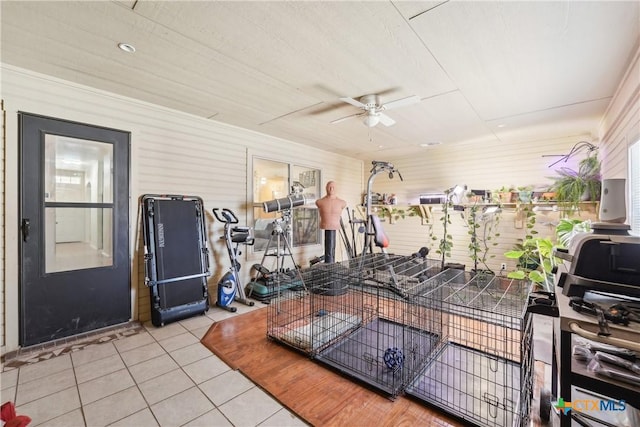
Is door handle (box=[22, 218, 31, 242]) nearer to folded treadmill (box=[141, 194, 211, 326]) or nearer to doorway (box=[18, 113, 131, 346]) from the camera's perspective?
doorway (box=[18, 113, 131, 346])

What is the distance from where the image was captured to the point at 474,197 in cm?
491

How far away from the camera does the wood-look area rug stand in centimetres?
181

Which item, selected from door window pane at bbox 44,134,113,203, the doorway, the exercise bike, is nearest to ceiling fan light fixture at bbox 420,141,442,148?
the exercise bike

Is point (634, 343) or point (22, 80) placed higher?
point (22, 80)

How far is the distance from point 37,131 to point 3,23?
1.04m

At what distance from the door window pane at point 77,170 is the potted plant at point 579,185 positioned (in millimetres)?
5694

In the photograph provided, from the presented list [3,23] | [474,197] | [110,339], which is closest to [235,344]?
[110,339]

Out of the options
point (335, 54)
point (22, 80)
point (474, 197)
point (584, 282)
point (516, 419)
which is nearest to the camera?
point (584, 282)

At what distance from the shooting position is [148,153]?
337cm

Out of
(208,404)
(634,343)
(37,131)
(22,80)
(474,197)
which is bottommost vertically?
(208,404)

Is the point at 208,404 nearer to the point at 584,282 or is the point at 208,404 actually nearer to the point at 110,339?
the point at 110,339

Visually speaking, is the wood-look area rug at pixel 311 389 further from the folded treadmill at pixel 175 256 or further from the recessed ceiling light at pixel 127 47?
the recessed ceiling light at pixel 127 47

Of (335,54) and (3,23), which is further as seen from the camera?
(335,54)

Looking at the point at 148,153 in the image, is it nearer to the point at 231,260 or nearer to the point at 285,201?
the point at 231,260
